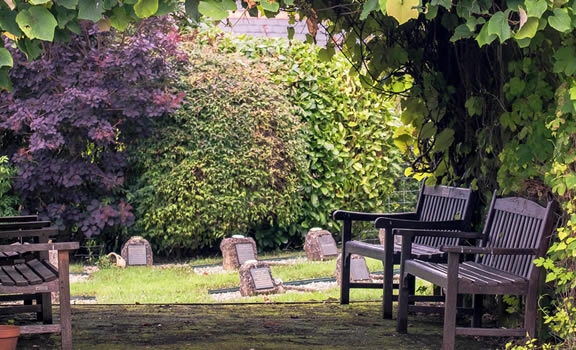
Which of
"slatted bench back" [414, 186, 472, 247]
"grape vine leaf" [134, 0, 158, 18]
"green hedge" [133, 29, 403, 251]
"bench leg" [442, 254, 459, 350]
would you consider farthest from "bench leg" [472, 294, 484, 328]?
"green hedge" [133, 29, 403, 251]

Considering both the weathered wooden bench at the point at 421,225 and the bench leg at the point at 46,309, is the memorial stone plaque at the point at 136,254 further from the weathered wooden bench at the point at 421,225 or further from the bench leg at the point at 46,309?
the bench leg at the point at 46,309

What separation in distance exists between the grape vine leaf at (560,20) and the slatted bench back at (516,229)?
1.31 meters

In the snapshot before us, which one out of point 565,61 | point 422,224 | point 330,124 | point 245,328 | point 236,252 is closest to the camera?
point 565,61

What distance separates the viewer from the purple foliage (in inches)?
398

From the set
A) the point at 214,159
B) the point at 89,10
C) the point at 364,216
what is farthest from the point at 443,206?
the point at 214,159

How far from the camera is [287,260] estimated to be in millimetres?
10828

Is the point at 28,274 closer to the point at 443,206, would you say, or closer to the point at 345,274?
the point at 345,274

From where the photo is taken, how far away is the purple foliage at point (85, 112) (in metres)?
10.1

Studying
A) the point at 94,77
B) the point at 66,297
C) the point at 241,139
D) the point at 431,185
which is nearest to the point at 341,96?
the point at 241,139

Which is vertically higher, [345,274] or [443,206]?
[443,206]

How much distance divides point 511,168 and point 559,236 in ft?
2.74

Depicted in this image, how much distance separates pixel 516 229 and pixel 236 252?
17.0ft

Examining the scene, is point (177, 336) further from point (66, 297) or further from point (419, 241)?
point (419, 241)

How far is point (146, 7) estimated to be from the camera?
3.58 metres
